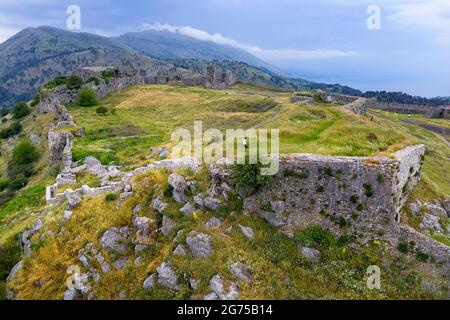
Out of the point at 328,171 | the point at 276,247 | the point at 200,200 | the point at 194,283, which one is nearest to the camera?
the point at 194,283

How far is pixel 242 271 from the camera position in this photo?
14.8 meters

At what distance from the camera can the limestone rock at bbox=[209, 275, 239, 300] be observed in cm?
1405

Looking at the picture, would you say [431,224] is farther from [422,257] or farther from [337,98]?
[337,98]

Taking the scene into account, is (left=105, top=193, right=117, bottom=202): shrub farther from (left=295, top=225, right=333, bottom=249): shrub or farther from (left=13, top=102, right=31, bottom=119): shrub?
(left=13, top=102, right=31, bottom=119): shrub

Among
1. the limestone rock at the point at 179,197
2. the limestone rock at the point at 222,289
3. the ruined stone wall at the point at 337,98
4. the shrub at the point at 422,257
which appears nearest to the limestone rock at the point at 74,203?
the limestone rock at the point at 179,197

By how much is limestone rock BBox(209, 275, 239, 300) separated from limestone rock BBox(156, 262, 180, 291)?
1.47 m

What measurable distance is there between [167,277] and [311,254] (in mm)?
5448

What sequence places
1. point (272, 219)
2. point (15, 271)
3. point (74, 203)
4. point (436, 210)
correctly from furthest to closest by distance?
point (74, 203) < point (15, 271) < point (436, 210) < point (272, 219)

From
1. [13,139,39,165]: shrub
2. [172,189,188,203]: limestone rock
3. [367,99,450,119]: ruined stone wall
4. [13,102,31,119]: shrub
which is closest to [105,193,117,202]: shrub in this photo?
[172,189,188,203]: limestone rock

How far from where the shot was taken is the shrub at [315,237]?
15570 mm

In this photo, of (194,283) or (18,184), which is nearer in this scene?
(194,283)

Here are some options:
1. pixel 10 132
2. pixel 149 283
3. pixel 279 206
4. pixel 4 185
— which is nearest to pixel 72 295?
pixel 149 283

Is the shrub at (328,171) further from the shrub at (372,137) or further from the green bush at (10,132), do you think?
the green bush at (10,132)

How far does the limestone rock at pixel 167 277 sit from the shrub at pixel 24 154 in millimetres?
46454
